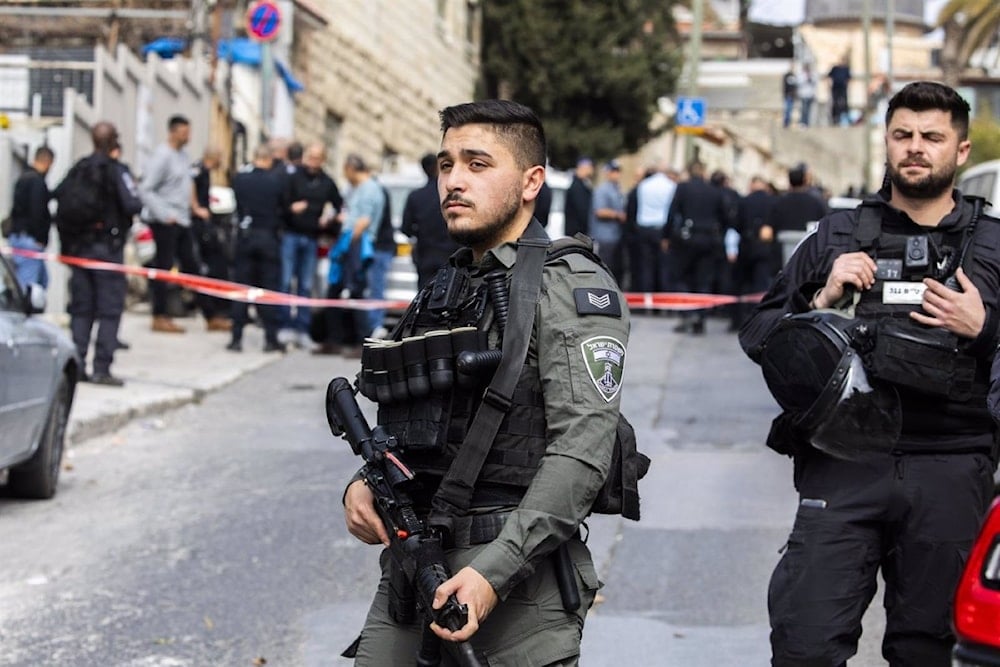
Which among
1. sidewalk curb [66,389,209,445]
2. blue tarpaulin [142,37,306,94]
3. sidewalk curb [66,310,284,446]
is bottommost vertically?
sidewalk curb [66,389,209,445]

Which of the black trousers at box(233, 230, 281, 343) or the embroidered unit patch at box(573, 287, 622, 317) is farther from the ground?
the embroidered unit patch at box(573, 287, 622, 317)

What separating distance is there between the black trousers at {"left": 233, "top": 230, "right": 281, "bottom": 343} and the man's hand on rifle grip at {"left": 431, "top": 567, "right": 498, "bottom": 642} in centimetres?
1242

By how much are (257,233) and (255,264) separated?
33cm

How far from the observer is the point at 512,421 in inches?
144

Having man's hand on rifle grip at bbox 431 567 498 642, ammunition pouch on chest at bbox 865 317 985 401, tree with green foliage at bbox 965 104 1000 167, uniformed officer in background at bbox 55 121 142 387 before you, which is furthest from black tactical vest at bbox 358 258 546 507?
tree with green foliage at bbox 965 104 1000 167

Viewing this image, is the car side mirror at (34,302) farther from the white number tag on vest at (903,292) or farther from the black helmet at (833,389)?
the white number tag on vest at (903,292)

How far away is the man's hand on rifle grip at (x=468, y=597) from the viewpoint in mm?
3414

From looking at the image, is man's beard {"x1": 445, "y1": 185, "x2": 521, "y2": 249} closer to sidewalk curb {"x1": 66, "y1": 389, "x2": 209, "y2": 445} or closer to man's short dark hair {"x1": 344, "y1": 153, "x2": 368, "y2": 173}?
sidewalk curb {"x1": 66, "y1": 389, "x2": 209, "y2": 445}

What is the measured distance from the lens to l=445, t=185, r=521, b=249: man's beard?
3770mm

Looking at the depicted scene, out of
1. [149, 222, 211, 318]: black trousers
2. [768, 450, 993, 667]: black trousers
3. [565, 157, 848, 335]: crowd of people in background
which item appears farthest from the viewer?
[565, 157, 848, 335]: crowd of people in background

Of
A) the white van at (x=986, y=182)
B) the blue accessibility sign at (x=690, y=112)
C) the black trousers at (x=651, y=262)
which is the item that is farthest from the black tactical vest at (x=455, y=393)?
the blue accessibility sign at (x=690, y=112)

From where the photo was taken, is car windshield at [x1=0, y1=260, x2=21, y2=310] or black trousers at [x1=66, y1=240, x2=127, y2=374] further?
black trousers at [x1=66, y1=240, x2=127, y2=374]

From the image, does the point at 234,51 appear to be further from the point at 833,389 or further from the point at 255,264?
the point at 833,389

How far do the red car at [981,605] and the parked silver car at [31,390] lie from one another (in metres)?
5.93
